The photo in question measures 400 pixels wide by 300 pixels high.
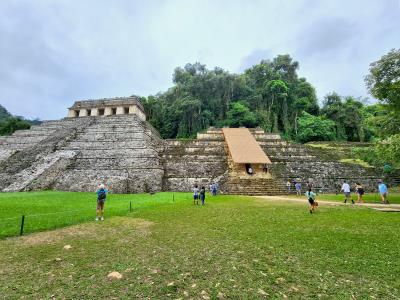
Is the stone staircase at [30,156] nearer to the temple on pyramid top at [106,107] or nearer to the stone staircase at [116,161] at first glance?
the stone staircase at [116,161]

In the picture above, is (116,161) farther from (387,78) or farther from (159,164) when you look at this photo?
(387,78)

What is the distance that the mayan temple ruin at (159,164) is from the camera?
57.4 feet

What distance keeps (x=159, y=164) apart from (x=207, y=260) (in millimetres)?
16378

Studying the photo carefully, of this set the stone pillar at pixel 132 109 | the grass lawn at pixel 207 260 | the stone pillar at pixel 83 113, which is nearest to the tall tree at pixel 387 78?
the grass lawn at pixel 207 260

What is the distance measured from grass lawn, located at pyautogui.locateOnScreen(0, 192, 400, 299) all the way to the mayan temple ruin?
35.3 ft

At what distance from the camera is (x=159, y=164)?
20375 millimetres

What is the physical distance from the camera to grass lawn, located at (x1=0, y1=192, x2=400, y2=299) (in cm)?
333

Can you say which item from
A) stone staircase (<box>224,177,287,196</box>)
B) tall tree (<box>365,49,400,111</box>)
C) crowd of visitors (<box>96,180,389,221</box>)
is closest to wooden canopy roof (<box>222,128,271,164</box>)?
stone staircase (<box>224,177,287,196</box>)

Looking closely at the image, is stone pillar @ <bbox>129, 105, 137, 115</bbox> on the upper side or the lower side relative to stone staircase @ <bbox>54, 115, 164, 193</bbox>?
upper

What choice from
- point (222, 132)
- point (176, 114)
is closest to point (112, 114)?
point (176, 114)

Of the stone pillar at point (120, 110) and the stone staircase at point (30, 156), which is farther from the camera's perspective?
the stone pillar at point (120, 110)

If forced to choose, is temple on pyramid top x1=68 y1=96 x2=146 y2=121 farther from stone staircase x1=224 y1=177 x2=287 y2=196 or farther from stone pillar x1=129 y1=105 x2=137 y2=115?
stone staircase x1=224 y1=177 x2=287 y2=196

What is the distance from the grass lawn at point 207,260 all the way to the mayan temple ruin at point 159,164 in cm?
1075

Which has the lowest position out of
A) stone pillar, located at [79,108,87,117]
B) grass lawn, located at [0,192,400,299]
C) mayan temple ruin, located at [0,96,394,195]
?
grass lawn, located at [0,192,400,299]
